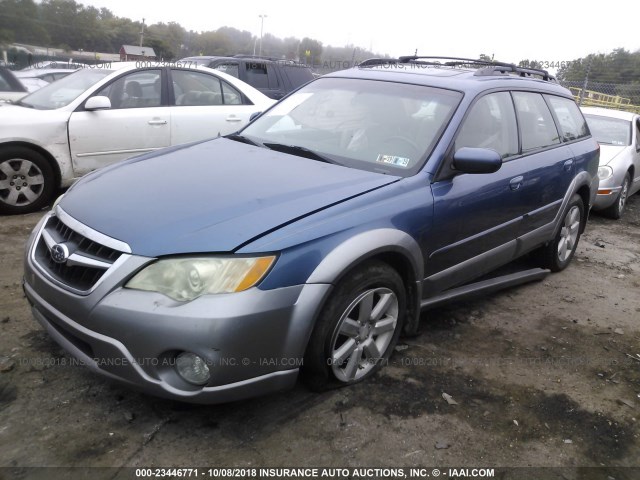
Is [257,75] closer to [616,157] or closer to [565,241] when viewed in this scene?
[616,157]

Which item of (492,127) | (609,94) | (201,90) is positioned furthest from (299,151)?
(609,94)

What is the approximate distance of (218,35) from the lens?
25.1 m

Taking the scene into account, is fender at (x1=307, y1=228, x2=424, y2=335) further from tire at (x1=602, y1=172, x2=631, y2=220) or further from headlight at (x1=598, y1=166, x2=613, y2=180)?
tire at (x1=602, y1=172, x2=631, y2=220)

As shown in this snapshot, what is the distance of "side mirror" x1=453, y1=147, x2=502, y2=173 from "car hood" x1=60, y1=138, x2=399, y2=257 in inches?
15.7

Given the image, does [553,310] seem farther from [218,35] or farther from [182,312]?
[218,35]

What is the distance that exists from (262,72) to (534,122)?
6879 mm

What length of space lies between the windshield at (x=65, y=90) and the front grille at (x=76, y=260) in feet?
11.5

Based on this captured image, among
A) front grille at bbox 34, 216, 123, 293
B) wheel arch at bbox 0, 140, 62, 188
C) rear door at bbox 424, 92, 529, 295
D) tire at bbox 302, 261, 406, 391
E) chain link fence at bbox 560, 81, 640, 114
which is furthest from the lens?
chain link fence at bbox 560, 81, 640, 114

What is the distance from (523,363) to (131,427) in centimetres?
234

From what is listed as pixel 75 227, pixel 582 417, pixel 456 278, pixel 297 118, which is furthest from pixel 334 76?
pixel 582 417

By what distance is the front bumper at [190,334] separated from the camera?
2146 mm

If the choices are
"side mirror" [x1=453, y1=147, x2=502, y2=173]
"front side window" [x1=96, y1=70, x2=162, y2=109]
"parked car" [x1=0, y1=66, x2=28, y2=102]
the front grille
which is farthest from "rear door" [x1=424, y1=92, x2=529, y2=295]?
"parked car" [x1=0, y1=66, x2=28, y2=102]

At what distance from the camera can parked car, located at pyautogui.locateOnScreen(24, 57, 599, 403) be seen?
2217mm

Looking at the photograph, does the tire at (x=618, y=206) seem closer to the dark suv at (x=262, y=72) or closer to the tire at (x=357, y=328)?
the dark suv at (x=262, y=72)
